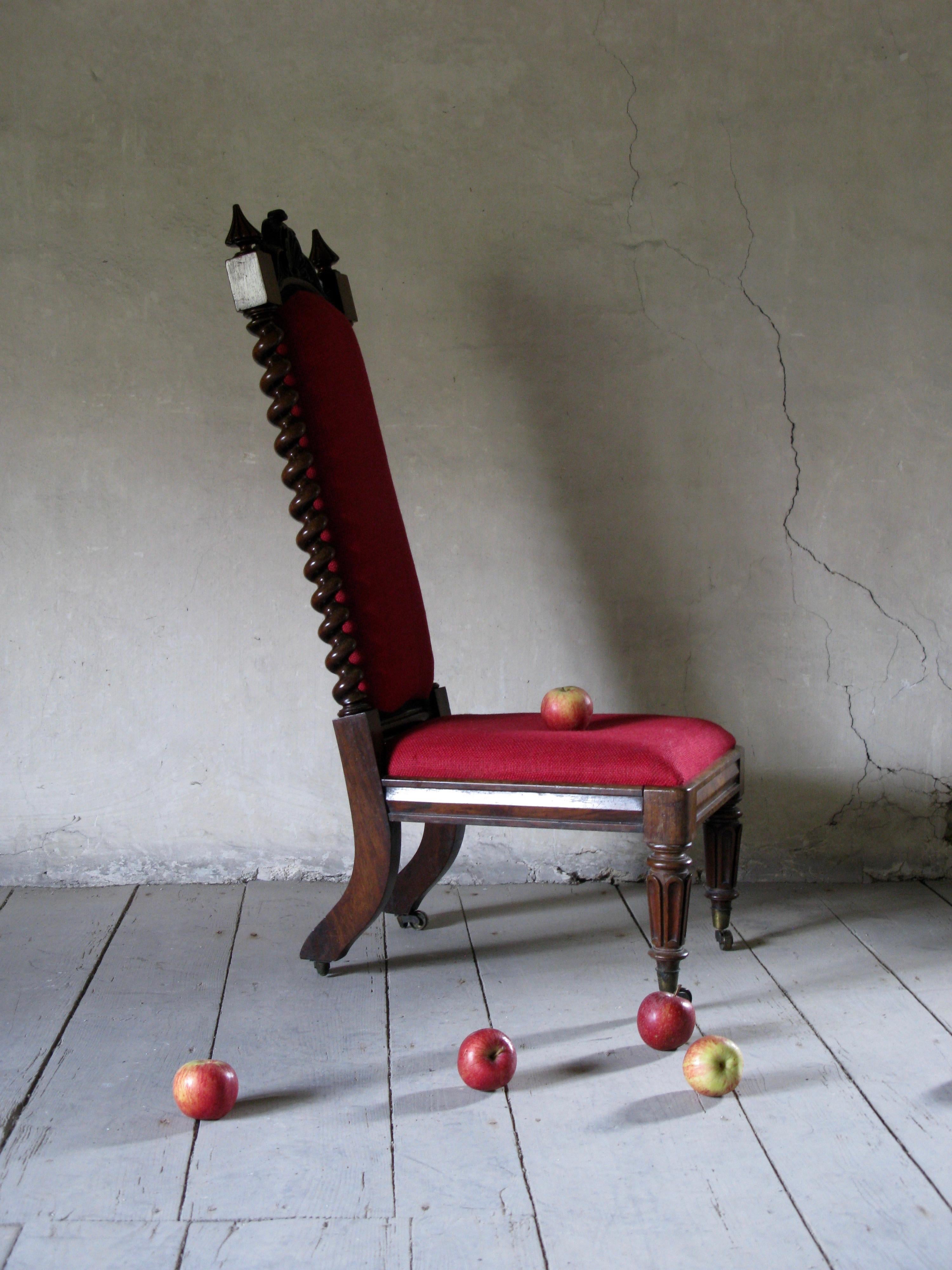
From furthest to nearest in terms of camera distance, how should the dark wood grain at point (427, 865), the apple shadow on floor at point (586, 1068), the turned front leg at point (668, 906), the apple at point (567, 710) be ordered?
1. the dark wood grain at point (427, 865)
2. the apple at point (567, 710)
3. the turned front leg at point (668, 906)
4. the apple shadow on floor at point (586, 1068)

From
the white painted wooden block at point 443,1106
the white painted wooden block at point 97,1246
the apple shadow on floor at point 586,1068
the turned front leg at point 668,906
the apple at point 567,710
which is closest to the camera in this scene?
the white painted wooden block at point 97,1246

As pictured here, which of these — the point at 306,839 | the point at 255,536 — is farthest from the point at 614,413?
the point at 306,839

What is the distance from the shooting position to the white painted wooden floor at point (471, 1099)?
3.82 feet

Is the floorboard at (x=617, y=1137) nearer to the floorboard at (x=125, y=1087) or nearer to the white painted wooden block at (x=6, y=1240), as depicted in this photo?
the floorboard at (x=125, y=1087)

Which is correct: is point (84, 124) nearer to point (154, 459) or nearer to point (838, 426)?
point (154, 459)

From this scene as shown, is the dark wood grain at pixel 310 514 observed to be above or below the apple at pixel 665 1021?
above

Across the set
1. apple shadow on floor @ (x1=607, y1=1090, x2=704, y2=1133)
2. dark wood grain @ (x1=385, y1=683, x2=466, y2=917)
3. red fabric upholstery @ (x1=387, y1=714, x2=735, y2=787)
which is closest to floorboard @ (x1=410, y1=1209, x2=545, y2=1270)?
apple shadow on floor @ (x1=607, y1=1090, x2=704, y2=1133)

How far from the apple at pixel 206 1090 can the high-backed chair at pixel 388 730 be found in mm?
470

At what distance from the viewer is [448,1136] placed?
137 centimetres

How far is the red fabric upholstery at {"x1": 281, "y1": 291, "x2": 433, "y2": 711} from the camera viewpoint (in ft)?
5.88

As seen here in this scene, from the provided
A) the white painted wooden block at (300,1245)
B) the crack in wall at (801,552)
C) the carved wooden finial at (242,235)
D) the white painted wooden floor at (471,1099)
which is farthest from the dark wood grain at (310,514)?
the crack in wall at (801,552)

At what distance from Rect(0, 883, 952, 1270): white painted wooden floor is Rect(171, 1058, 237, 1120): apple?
0.09 feet

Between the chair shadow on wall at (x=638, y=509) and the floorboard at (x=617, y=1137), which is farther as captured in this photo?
the chair shadow on wall at (x=638, y=509)

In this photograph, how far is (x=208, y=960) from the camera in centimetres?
198
